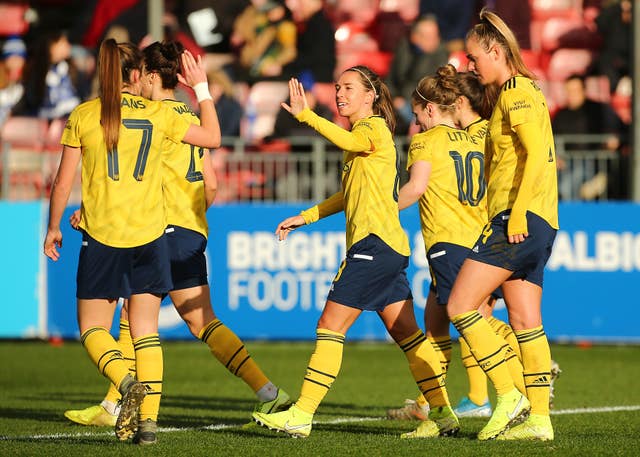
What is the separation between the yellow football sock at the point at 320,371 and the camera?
7.15 metres

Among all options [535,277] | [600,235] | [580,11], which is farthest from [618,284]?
[535,277]

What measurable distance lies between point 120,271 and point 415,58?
10.6 metres

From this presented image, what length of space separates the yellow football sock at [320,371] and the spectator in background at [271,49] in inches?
429

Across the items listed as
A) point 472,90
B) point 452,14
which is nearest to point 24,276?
point 452,14

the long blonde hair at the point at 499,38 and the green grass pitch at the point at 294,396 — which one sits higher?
the long blonde hair at the point at 499,38

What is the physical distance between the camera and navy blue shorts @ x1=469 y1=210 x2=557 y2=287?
22.4 feet

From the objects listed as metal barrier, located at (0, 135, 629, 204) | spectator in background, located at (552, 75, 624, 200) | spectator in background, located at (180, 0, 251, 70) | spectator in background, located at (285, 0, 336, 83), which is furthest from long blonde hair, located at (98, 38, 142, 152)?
spectator in background, located at (180, 0, 251, 70)

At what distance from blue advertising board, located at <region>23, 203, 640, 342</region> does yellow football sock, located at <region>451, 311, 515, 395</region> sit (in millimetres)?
6941

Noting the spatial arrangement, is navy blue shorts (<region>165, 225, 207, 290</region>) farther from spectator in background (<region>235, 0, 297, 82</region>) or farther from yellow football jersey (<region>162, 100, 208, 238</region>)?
spectator in background (<region>235, 0, 297, 82</region>)

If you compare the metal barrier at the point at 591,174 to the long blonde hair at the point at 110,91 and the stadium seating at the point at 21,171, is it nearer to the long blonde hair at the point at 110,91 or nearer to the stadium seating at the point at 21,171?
the stadium seating at the point at 21,171

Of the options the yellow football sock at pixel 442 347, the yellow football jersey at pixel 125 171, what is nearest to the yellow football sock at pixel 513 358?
the yellow football sock at pixel 442 347

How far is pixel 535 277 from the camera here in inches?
277

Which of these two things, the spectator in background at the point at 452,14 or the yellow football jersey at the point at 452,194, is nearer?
the yellow football jersey at the point at 452,194

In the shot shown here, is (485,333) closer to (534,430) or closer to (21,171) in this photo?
(534,430)
